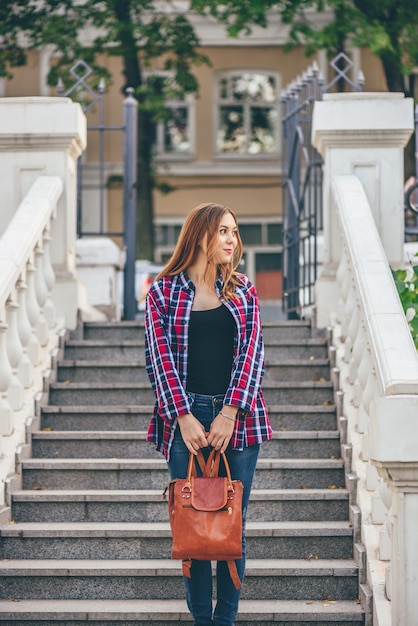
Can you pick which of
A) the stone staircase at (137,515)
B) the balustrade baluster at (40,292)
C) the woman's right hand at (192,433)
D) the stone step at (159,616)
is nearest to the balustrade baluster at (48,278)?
the balustrade baluster at (40,292)

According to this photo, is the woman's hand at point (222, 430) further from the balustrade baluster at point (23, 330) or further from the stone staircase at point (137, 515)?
the balustrade baluster at point (23, 330)

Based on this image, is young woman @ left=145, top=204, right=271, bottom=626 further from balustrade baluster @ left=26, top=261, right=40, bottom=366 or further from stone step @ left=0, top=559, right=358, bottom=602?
balustrade baluster @ left=26, top=261, right=40, bottom=366

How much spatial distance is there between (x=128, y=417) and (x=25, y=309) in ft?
2.90

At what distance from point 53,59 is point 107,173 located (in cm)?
292

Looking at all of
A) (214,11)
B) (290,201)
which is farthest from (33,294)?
(214,11)

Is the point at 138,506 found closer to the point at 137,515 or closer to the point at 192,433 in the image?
the point at 137,515

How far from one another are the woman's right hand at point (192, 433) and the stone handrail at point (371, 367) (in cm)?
71

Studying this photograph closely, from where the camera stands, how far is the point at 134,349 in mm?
7824

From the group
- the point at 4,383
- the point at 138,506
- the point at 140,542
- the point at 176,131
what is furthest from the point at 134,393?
the point at 176,131

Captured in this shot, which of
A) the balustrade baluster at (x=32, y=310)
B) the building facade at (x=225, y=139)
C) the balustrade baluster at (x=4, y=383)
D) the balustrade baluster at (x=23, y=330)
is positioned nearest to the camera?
the balustrade baluster at (x=4, y=383)

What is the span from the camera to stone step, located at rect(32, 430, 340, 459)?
6609 mm

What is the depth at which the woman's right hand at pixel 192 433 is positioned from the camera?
447 cm

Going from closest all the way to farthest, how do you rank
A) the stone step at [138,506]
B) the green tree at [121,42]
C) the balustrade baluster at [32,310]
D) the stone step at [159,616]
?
the stone step at [159,616] < the stone step at [138,506] < the balustrade baluster at [32,310] < the green tree at [121,42]

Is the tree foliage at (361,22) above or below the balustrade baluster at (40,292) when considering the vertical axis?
above
